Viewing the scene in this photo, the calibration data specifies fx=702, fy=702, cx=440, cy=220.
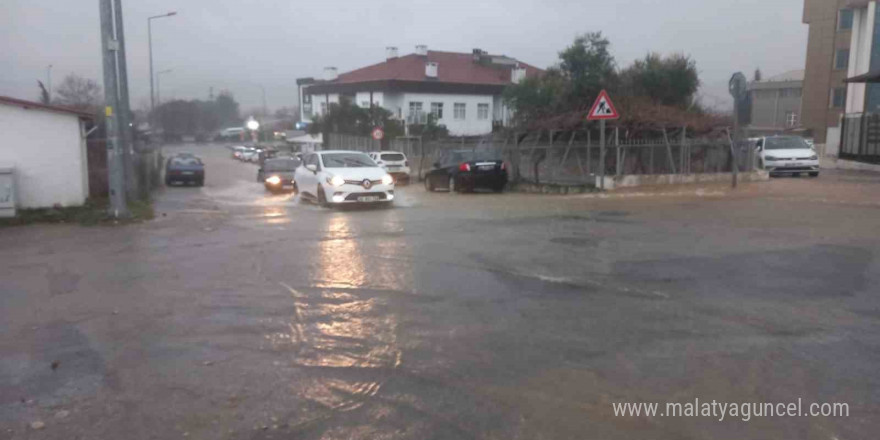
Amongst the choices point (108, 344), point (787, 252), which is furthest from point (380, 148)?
point (108, 344)

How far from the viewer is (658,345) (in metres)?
5.60

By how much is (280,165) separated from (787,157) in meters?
19.0

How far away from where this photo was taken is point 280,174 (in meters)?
28.1

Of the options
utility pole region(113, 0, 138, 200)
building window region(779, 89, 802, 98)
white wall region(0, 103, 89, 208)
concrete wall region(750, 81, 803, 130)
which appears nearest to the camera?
white wall region(0, 103, 89, 208)

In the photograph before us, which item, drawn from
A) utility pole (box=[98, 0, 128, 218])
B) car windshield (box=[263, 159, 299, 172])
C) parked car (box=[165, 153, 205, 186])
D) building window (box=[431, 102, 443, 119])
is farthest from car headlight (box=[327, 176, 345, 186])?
building window (box=[431, 102, 443, 119])

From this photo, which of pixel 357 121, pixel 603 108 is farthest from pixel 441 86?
pixel 603 108

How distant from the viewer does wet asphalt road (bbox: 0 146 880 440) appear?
14.2ft

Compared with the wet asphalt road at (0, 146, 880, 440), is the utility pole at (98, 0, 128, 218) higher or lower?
higher

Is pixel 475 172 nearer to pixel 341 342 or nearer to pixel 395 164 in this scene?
pixel 395 164

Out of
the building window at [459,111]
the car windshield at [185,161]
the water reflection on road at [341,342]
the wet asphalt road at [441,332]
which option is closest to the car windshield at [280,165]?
the car windshield at [185,161]

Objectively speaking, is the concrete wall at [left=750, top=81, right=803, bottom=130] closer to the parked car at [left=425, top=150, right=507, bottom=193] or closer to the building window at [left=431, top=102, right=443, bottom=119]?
the building window at [left=431, top=102, right=443, bottom=119]

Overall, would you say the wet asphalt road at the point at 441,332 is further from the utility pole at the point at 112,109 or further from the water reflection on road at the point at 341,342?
the utility pole at the point at 112,109

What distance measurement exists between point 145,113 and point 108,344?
7129 centimetres

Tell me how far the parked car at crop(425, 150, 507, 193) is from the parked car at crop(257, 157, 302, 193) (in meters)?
7.29
